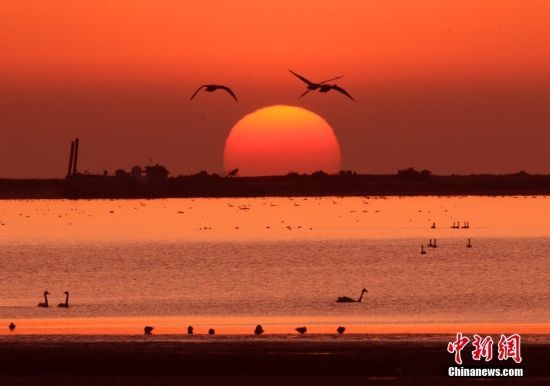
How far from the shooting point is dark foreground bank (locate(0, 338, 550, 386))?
20078mm

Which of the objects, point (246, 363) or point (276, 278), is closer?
point (246, 363)

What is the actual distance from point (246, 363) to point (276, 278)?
1646 inches

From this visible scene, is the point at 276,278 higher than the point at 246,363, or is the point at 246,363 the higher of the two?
the point at 276,278

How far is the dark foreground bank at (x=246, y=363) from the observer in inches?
790

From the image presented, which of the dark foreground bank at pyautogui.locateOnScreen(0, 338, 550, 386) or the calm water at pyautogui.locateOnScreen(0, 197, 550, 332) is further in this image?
the calm water at pyautogui.locateOnScreen(0, 197, 550, 332)

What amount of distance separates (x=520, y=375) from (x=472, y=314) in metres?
20.0

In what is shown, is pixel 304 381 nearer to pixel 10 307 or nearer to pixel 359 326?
pixel 359 326

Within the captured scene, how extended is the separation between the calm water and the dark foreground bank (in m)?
9.58

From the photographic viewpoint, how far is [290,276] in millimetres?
65312


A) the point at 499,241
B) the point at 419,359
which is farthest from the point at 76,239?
the point at 419,359

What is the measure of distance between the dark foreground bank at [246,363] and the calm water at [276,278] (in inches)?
377

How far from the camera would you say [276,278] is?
63.4 metres

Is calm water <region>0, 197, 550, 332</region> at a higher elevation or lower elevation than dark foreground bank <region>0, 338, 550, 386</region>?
higher

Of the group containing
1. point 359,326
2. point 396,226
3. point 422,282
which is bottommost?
point 359,326
